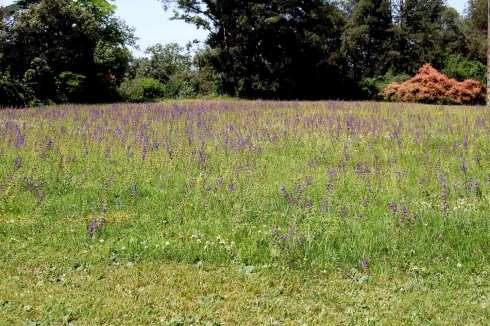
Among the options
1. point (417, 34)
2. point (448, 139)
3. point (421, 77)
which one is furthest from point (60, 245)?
point (417, 34)

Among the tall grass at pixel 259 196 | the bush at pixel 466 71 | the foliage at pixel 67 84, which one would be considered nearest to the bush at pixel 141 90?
the foliage at pixel 67 84

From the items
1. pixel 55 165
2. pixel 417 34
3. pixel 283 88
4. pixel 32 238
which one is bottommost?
pixel 32 238

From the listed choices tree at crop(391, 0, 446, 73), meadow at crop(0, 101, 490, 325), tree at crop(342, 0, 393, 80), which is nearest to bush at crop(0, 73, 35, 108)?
meadow at crop(0, 101, 490, 325)

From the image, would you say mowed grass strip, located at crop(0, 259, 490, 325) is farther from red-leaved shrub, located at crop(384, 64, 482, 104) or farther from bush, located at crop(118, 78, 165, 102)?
bush, located at crop(118, 78, 165, 102)

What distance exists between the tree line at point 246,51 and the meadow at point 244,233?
56.2 ft

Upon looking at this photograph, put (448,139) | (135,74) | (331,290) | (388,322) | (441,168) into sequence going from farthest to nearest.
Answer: (135,74)
(448,139)
(441,168)
(331,290)
(388,322)

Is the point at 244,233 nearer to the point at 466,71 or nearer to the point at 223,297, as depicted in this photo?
the point at 223,297

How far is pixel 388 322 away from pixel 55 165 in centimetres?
676

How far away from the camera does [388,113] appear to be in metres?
14.5

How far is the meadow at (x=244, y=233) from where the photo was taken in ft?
12.4

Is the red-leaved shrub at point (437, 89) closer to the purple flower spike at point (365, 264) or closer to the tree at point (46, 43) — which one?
the tree at point (46, 43)

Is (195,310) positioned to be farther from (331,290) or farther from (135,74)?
(135,74)

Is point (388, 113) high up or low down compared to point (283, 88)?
down

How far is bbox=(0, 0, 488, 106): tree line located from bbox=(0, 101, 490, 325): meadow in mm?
17143
